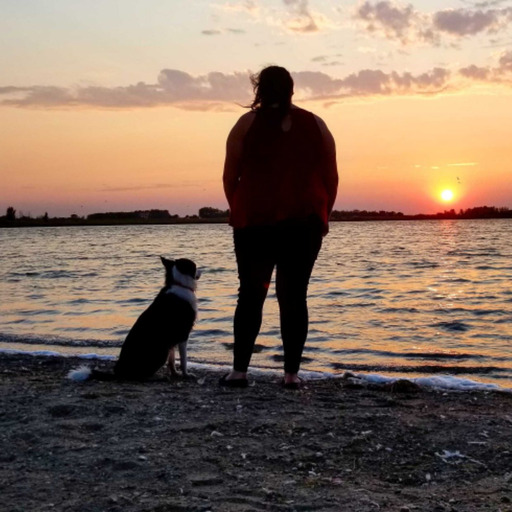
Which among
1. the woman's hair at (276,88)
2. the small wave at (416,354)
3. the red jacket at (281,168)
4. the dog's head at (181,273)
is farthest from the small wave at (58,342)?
the woman's hair at (276,88)

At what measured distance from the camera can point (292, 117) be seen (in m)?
5.12

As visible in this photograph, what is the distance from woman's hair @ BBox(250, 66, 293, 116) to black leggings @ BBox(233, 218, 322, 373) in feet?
2.85

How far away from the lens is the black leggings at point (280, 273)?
Answer: 205 inches

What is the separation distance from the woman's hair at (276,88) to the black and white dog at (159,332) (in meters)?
1.77

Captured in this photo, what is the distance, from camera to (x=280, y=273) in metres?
5.38

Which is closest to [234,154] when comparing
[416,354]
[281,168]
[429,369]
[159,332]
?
[281,168]

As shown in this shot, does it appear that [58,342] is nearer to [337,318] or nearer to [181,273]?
[181,273]

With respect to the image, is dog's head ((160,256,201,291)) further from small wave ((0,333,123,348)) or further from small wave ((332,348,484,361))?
small wave ((0,333,123,348))

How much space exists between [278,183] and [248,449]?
1.98m

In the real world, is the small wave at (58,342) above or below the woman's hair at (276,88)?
below

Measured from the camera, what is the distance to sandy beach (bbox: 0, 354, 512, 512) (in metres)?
3.30

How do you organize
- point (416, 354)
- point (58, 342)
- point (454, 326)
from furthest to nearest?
point (454, 326)
point (58, 342)
point (416, 354)

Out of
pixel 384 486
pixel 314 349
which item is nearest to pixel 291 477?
pixel 384 486

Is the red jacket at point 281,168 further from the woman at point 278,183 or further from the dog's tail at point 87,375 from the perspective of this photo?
the dog's tail at point 87,375
